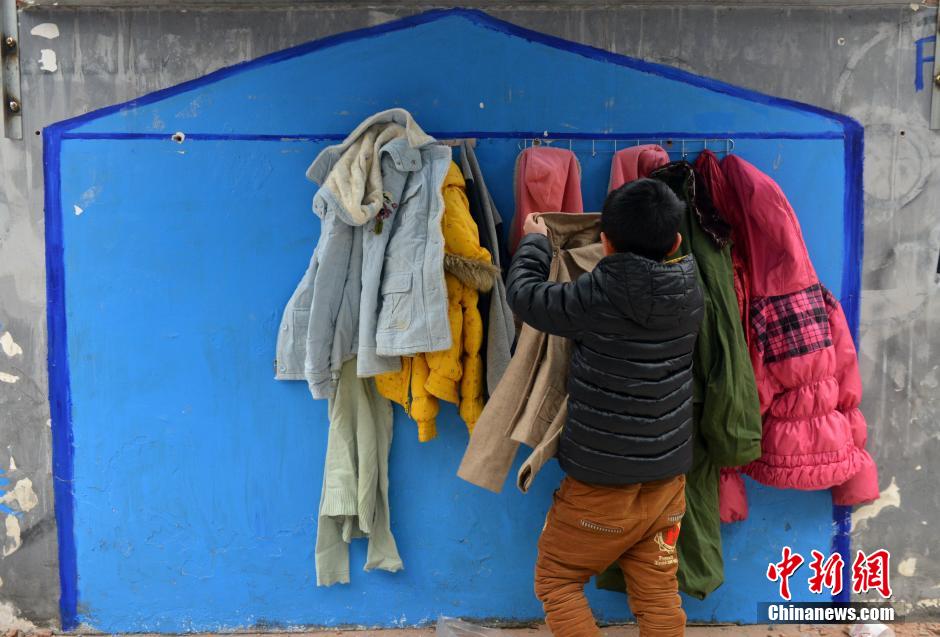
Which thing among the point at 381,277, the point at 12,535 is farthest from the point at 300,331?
the point at 12,535

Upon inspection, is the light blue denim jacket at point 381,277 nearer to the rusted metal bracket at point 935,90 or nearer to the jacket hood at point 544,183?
the jacket hood at point 544,183

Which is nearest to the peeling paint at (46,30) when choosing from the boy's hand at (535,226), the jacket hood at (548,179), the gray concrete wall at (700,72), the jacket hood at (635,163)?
the gray concrete wall at (700,72)

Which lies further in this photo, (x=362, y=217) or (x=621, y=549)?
(x=362, y=217)

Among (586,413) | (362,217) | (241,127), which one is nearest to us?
(586,413)

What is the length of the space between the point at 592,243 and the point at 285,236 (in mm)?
1046

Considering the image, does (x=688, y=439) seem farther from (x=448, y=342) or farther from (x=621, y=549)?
(x=448, y=342)

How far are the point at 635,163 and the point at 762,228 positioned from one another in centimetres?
46

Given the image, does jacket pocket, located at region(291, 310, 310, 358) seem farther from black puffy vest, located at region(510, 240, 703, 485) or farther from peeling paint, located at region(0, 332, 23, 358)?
peeling paint, located at region(0, 332, 23, 358)

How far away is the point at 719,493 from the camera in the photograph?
2.57 metres

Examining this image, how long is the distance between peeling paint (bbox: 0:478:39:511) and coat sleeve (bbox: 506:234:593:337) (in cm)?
186

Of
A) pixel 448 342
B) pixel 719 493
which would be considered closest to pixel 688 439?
pixel 719 493

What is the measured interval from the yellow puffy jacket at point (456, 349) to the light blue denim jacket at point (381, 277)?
7cm

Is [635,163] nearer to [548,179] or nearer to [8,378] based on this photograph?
[548,179]

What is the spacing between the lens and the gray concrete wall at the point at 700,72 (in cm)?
253
